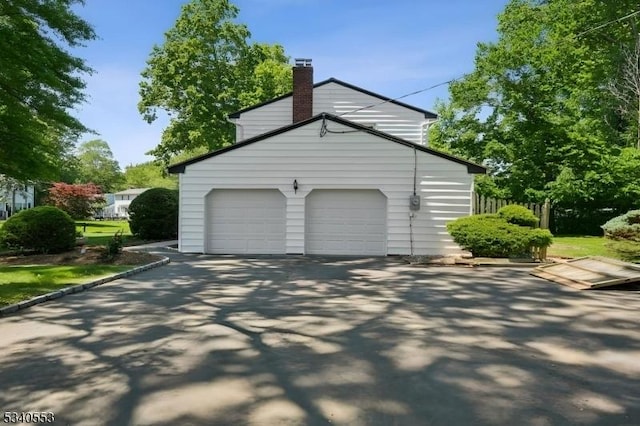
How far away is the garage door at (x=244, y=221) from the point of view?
1606 cm

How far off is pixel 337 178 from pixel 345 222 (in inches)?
56.8

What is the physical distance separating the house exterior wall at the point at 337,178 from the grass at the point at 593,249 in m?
3.65

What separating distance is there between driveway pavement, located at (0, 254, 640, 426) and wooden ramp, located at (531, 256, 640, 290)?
1.12 ft

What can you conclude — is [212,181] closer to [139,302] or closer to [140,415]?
[139,302]

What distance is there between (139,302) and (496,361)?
570 centimetres

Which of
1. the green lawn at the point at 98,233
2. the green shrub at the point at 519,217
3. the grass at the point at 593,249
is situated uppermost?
the green shrub at the point at 519,217

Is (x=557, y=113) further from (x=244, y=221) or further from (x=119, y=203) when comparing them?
(x=119, y=203)

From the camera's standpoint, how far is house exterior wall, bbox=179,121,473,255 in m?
15.3

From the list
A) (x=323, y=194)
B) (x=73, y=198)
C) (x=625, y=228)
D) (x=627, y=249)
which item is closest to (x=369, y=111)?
(x=323, y=194)

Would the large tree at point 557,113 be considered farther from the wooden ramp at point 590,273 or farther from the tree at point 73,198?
the tree at point 73,198

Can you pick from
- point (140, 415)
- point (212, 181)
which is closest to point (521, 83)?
point (212, 181)

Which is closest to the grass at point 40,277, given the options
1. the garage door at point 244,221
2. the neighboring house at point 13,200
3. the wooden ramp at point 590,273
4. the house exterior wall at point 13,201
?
the garage door at point 244,221

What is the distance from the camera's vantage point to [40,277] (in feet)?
34.3

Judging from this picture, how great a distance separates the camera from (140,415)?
143 inches
